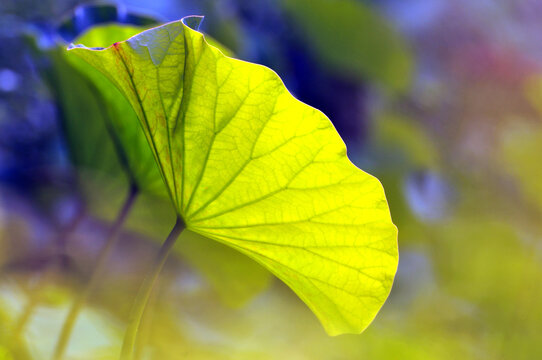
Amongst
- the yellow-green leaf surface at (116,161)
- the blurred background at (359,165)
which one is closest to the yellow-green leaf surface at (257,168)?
the yellow-green leaf surface at (116,161)

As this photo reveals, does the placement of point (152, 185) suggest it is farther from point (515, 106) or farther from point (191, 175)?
point (515, 106)

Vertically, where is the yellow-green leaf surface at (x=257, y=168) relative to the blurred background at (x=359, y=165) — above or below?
below

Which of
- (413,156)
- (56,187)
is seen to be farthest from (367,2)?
(56,187)

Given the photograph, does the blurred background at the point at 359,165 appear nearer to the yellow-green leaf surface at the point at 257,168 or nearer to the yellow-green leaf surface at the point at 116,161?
the yellow-green leaf surface at the point at 116,161

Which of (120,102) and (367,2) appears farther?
(367,2)

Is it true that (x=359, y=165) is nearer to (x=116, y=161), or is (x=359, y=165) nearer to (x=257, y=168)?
(x=116, y=161)

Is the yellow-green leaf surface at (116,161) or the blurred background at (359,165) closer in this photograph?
the yellow-green leaf surface at (116,161)

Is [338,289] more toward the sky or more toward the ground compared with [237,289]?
more toward the ground

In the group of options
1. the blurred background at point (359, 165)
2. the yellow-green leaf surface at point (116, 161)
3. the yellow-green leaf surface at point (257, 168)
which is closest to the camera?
the yellow-green leaf surface at point (257, 168)
